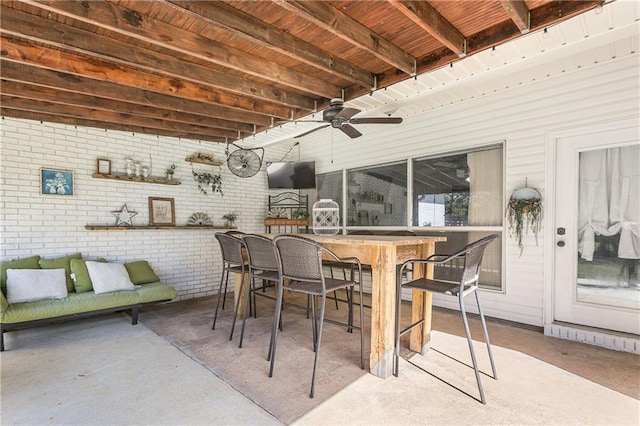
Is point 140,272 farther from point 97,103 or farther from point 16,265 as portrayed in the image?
point 97,103

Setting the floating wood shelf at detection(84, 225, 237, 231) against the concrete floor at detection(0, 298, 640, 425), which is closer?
the concrete floor at detection(0, 298, 640, 425)

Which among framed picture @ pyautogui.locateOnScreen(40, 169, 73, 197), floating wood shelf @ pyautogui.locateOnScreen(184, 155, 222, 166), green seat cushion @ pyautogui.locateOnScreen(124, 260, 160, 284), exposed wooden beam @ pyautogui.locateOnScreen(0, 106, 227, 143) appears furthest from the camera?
floating wood shelf @ pyautogui.locateOnScreen(184, 155, 222, 166)

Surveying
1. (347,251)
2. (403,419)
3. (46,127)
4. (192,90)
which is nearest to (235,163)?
(192,90)

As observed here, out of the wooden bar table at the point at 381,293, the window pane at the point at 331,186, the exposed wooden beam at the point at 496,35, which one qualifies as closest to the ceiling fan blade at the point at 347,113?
the exposed wooden beam at the point at 496,35

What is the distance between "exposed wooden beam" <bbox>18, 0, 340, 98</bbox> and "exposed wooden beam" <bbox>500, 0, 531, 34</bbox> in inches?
70.7

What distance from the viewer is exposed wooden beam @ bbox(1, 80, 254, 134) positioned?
3219 millimetres

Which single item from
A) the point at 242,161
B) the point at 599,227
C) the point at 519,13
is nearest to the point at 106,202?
the point at 242,161

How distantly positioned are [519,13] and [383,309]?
229 centimetres

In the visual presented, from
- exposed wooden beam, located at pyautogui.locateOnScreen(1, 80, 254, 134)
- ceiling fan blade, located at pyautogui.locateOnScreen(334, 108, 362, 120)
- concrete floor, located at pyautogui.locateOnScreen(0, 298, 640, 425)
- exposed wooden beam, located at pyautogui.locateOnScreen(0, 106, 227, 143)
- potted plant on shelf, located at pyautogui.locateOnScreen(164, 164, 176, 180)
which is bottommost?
concrete floor, located at pyautogui.locateOnScreen(0, 298, 640, 425)

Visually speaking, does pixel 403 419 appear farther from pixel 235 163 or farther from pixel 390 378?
pixel 235 163

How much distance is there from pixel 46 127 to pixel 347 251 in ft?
13.9

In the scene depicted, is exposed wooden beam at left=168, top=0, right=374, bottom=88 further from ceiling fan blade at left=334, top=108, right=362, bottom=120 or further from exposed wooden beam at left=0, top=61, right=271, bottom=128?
exposed wooden beam at left=0, top=61, right=271, bottom=128

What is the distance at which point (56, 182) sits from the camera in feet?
13.3

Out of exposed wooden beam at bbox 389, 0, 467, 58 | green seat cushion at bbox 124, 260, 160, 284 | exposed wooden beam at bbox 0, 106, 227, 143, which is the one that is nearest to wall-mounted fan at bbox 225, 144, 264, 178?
exposed wooden beam at bbox 0, 106, 227, 143
